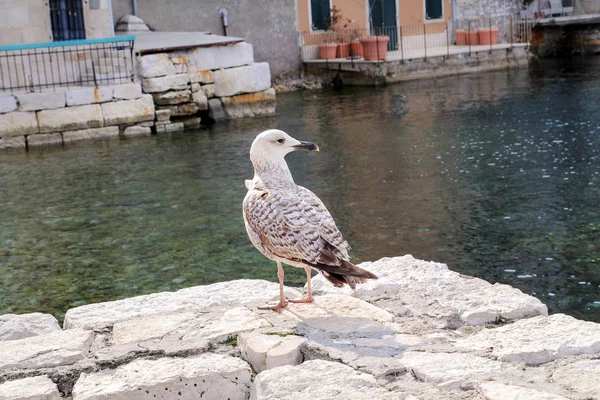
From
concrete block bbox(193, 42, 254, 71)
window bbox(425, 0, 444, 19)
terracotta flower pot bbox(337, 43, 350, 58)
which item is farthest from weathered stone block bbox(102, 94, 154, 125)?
window bbox(425, 0, 444, 19)

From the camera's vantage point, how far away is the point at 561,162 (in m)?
11.8

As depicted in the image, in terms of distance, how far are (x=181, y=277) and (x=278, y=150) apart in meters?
3.26

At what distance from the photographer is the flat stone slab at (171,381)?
3.48m

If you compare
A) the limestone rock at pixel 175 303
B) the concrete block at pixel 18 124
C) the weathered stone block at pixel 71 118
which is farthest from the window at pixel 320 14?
the limestone rock at pixel 175 303

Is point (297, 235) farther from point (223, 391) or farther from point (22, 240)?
point (22, 240)

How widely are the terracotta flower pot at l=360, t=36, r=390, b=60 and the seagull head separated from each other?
2018cm

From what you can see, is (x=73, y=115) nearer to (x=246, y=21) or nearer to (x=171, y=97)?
(x=171, y=97)

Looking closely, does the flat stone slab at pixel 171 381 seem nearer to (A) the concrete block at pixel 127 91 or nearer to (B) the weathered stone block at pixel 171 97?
(A) the concrete block at pixel 127 91

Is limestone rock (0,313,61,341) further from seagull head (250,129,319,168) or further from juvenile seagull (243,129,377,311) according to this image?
seagull head (250,129,319,168)

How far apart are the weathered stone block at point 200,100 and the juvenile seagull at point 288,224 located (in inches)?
549

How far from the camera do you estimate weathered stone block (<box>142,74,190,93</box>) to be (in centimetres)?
1791

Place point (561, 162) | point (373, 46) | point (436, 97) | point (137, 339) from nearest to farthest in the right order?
point (137, 339) → point (561, 162) → point (436, 97) → point (373, 46)

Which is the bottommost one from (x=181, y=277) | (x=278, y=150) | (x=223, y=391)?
(x=181, y=277)

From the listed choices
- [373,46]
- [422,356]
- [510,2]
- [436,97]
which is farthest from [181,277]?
[510,2]
